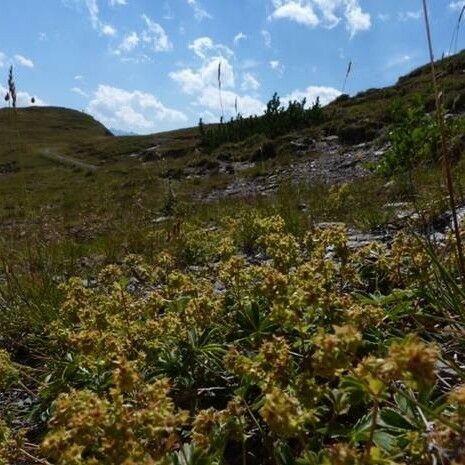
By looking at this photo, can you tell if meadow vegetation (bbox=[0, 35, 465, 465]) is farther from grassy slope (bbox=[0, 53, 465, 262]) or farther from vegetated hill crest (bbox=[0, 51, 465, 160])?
vegetated hill crest (bbox=[0, 51, 465, 160])

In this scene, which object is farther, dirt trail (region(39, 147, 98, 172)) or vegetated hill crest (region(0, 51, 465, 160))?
dirt trail (region(39, 147, 98, 172))

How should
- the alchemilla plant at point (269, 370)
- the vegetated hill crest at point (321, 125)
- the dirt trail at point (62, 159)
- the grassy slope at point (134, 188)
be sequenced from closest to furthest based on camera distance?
the alchemilla plant at point (269, 370), the grassy slope at point (134, 188), the vegetated hill crest at point (321, 125), the dirt trail at point (62, 159)

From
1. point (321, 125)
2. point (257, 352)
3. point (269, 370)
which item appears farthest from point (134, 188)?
point (269, 370)

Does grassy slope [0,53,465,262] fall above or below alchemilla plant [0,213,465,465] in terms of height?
above


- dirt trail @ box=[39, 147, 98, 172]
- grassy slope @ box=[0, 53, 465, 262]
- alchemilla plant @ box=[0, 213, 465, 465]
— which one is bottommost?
alchemilla plant @ box=[0, 213, 465, 465]

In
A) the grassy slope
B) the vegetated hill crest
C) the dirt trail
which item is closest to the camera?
the grassy slope

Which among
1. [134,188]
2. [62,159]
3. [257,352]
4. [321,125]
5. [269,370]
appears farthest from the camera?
[62,159]

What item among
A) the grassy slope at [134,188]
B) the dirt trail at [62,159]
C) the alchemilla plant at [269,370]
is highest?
the dirt trail at [62,159]

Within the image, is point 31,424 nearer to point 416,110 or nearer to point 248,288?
point 248,288

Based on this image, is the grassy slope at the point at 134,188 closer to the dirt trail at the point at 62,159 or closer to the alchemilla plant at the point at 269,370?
the dirt trail at the point at 62,159

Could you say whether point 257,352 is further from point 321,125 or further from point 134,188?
point 321,125

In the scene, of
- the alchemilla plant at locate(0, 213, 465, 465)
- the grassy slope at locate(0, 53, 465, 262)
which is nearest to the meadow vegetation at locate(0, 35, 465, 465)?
the alchemilla plant at locate(0, 213, 465, 465)

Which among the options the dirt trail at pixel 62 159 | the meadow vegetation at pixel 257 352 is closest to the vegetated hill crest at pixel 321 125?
the meadow vegetation at pixel 257 352

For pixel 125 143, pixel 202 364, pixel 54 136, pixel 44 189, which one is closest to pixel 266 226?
pixel 202 364
